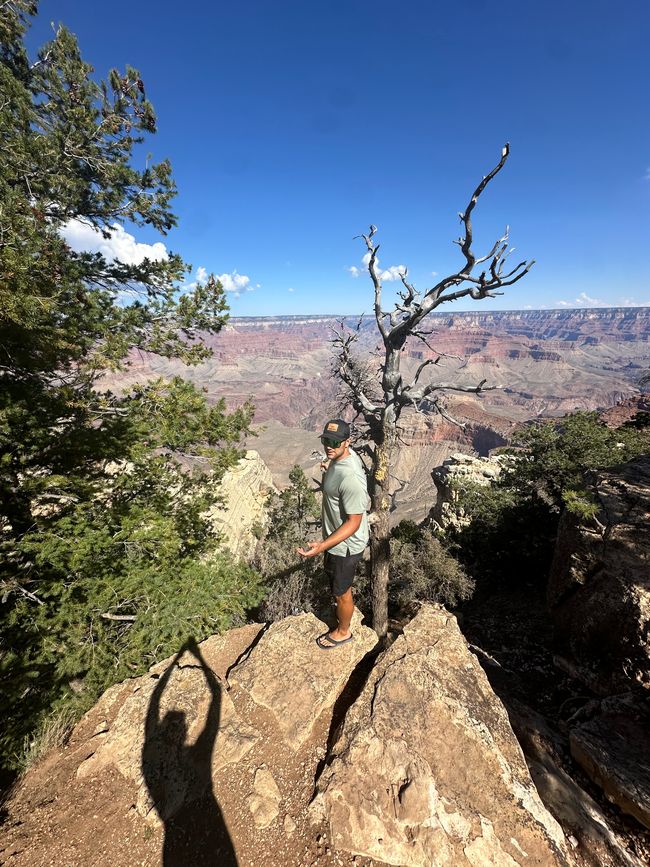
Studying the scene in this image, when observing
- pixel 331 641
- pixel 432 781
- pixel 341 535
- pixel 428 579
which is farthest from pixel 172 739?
pixel 428 579

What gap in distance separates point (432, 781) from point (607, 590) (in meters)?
4.93

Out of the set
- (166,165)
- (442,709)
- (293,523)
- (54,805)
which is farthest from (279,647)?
(293,523)

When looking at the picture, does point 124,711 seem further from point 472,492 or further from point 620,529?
point 472,492

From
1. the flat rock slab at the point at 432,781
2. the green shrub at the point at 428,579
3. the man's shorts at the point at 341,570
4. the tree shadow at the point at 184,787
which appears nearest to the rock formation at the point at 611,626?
the flat rock slab at the point at 432,781

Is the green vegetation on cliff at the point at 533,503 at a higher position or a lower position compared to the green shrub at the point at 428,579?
higher

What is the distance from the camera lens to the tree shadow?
2812 millimetres

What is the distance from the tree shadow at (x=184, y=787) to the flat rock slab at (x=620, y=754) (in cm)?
357

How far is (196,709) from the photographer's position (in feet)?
12.6

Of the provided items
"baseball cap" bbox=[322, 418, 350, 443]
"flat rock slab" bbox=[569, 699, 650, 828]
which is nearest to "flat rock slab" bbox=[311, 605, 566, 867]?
"flat rock slab" bbox=[569, 699, 650, 828]

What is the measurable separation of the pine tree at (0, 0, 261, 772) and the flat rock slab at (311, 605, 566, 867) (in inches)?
113

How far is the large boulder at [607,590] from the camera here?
529 centimetres

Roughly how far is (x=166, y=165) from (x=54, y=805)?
31.7 ft

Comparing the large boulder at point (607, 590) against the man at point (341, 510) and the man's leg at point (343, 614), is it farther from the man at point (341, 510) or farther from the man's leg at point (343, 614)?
the man at point (341, 510)

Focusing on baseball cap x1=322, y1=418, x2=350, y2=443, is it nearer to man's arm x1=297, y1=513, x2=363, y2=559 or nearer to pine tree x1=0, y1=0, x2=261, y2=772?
man's arm x1=297, y1=513, x2=363, y2=559
